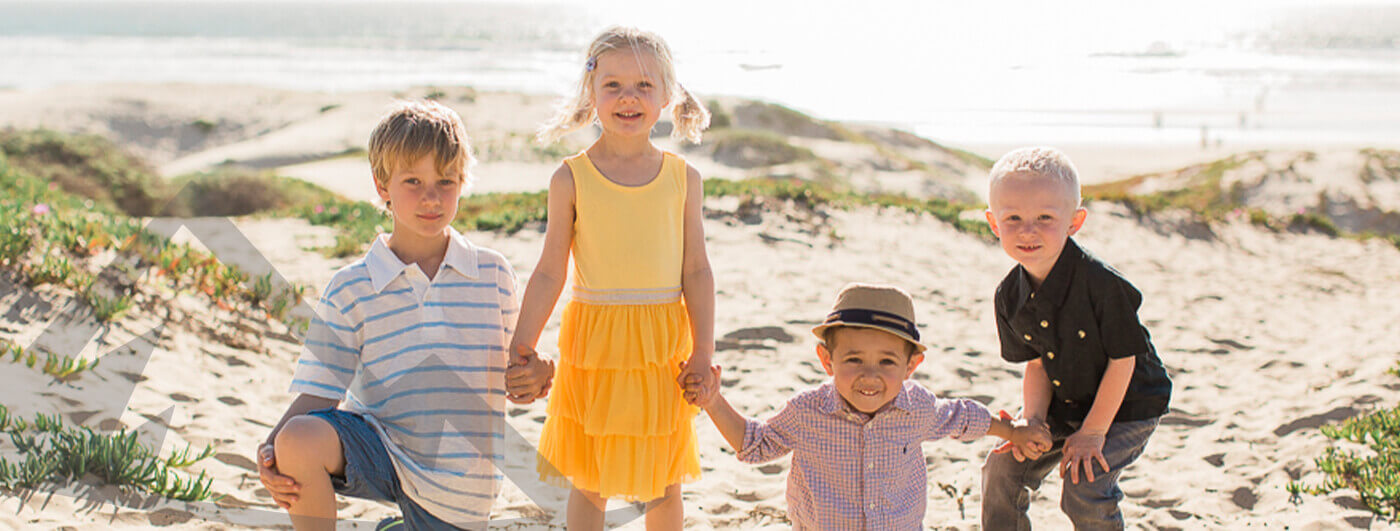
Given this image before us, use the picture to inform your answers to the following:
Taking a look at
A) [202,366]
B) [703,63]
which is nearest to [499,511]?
[202,366]

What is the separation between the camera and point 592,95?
2758 millimetres

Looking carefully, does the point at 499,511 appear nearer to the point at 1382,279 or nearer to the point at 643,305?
the point at 643,305

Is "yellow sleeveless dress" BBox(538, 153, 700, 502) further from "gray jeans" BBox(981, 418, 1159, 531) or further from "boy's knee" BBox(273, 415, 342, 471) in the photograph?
"gray jeans" BBox(981, 418, 1159, 531)

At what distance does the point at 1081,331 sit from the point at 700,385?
3.50ft

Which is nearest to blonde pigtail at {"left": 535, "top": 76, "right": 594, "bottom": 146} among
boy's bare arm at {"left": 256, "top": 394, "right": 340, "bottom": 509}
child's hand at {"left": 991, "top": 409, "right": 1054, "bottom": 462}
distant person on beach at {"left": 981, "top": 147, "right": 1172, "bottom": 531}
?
boy's bare arm at {"left": 256, "top": 394, "right": 340, "bottom": 509}

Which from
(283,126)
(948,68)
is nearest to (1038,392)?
(283,126)

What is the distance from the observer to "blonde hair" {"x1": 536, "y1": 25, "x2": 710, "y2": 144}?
262cm

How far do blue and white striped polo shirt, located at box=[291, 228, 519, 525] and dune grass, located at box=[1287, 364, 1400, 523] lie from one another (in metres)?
3.33

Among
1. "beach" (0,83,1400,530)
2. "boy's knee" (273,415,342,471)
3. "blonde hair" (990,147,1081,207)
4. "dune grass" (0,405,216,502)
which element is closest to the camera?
"boy's knee" (273,415,342,471)

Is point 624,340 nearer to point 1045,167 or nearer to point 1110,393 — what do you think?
point 1045,167

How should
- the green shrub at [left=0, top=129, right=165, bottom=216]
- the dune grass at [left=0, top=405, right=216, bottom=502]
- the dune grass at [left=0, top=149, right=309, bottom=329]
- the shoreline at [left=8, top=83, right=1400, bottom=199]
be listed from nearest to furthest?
the dune grass at [left=0, top=405, right=216, bottom=502], the dune grass at [left=0, top=149, right=309, bottom=329], the green shrub at [left=0, top=129, right=165, bottom=216], the shoreline at [left=8, top=83, right=1400, bottom=199]

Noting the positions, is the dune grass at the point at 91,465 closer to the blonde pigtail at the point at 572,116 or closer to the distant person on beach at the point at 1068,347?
the blonde pigtail at the point at 572,116

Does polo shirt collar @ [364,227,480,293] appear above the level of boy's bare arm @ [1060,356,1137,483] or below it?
above

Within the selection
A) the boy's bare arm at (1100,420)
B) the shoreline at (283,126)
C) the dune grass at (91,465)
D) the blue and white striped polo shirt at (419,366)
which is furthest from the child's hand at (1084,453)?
the shoreline at (283,126)
